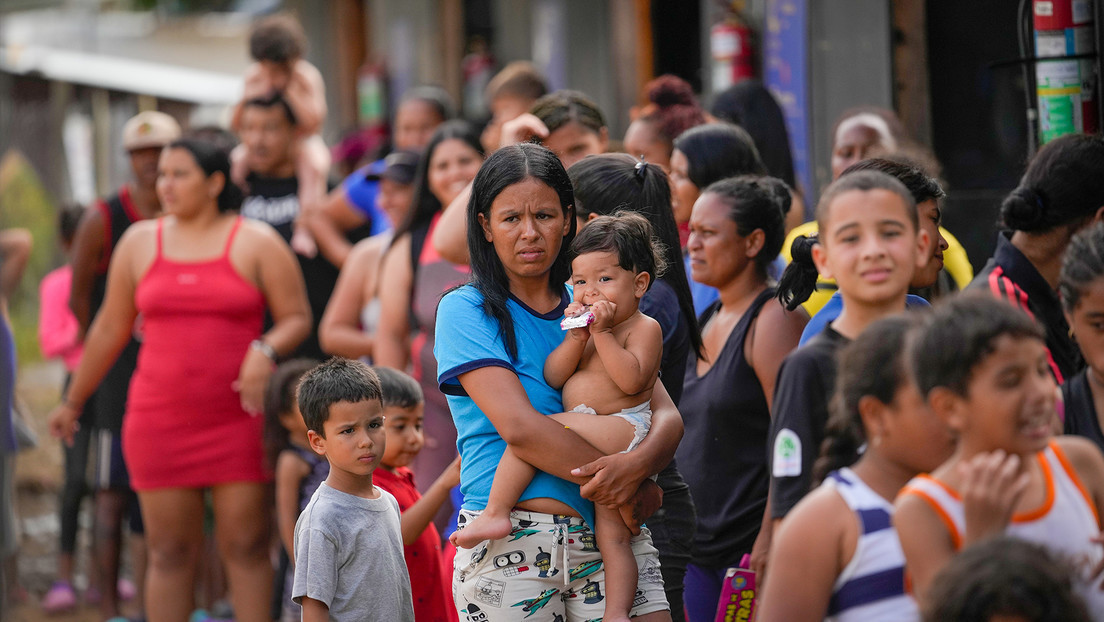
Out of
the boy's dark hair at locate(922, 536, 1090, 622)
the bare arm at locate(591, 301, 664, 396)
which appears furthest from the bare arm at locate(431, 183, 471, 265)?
the boy's dark hair at locate(922, 536, 1090, 622)

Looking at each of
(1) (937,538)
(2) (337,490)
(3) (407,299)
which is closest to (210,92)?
(3) (407,299)

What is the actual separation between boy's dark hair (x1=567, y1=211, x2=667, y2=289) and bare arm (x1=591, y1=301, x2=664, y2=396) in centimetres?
15

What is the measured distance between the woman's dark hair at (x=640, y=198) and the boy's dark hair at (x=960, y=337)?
1361 millimetres

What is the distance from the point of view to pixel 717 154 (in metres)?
4.29

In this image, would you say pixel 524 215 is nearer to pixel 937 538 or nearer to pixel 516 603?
pixel 516 603

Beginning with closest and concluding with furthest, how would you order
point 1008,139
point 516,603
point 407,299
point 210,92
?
point 516,603
point 407,299
point 1008,139
point 210,92

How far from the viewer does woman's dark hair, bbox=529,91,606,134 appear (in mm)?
4590

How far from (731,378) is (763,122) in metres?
2.01

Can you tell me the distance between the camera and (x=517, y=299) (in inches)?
124

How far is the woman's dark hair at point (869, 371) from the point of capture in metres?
2.22

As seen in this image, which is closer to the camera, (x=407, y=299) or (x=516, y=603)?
(x=516, y=603)

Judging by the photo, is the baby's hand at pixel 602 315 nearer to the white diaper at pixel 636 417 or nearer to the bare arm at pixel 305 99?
the white diaper at pixel 636 417

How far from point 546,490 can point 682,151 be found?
70.7 inches

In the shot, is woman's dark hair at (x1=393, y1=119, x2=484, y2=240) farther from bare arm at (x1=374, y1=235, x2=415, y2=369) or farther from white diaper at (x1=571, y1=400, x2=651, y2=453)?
white diaper at (x1=571, y1=400, x2=651, y2=453)
